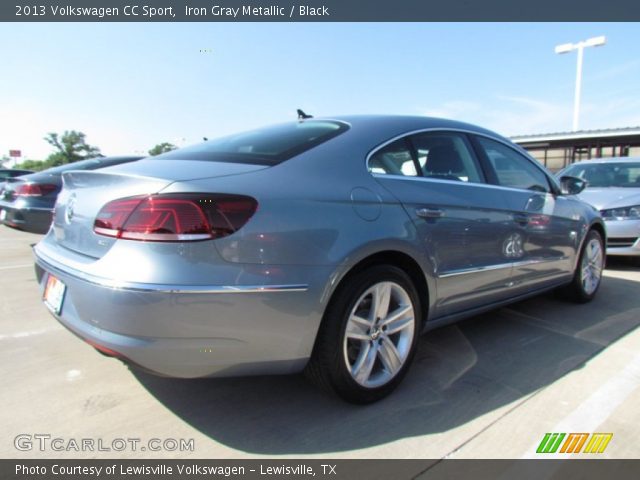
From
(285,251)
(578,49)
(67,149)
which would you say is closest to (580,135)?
(578,49)

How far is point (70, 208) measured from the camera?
2168 mm

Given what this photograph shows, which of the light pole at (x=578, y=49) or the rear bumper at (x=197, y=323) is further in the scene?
the light pole at (x=578, y=49)

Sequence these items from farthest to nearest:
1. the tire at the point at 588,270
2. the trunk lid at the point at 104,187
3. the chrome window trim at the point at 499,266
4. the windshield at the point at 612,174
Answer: the windshield at the point at 612,174 → the tire at the point at 588,270 → the chrome window trim at the point at 499,266 → the trunk lid at the point at 104,187

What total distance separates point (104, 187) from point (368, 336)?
1.42 metres

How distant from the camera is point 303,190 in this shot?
1.92 metres

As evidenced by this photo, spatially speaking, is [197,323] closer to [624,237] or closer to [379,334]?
[379,334]

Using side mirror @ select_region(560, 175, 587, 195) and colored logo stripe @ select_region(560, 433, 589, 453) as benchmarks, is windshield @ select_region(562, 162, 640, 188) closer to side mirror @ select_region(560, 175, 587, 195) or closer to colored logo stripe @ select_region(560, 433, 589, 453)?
side mirror @ select_region(560, 175, 587, 195)

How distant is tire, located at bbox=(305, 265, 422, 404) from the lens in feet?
6.63

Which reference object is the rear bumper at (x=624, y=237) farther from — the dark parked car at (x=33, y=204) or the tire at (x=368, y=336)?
the dark parked car at (x=33, y=204)

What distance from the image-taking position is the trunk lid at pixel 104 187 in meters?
1.82

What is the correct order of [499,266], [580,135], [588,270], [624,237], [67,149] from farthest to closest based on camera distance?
[67,149] → [580,135] → [624,237] → [588,270] → [499,266]

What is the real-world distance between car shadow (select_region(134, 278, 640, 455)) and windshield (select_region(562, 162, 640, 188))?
3.93 m

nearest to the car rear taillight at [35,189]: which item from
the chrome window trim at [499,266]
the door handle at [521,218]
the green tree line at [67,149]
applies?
the chrome window trim at [499,266]
